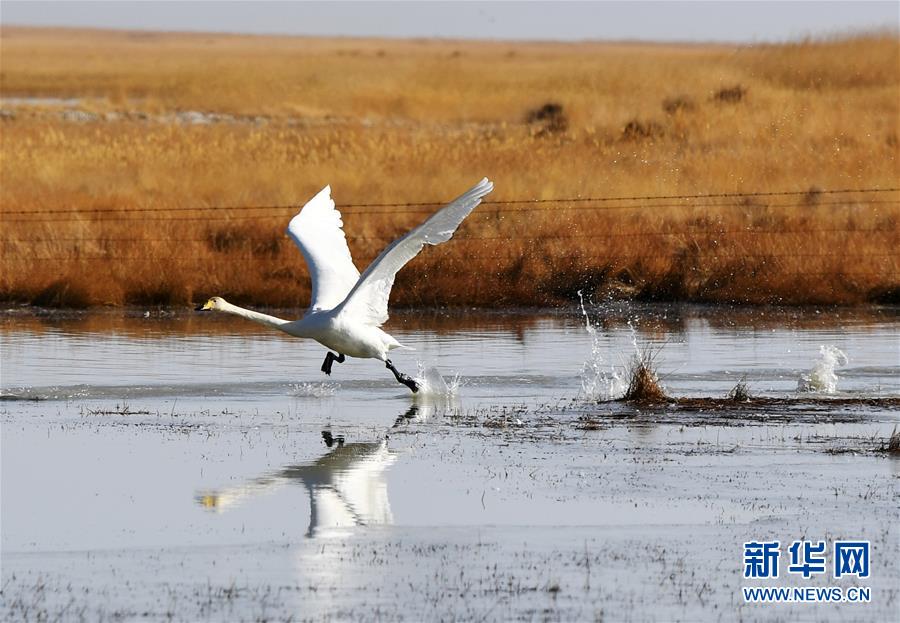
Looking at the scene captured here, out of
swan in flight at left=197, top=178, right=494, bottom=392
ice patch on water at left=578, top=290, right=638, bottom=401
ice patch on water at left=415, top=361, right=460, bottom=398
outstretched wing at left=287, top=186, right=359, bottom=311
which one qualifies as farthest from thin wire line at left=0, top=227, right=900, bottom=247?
→ ice patch on water at left=415, top=361, right=460, bottom=398

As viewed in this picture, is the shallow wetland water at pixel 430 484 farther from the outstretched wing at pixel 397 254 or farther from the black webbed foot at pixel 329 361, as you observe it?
the outstretched wing at pixel 397 254

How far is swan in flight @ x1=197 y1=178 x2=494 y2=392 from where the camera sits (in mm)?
13555

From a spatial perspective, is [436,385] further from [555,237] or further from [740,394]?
[555,237]

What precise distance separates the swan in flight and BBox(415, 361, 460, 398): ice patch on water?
0.47 feet

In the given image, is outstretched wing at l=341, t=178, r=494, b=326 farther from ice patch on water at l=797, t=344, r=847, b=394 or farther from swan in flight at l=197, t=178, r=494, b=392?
ice patch on water at l=797, t=344, r=847, b=394

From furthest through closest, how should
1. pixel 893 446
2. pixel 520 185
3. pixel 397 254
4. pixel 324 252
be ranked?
pixel 520 185
pixel 324 252
pixel 397 254
pixel 893 446

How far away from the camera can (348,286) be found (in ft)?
51.6

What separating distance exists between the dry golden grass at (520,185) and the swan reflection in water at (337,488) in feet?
38.8

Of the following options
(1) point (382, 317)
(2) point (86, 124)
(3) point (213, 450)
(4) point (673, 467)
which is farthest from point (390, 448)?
(2) point (86, 124)

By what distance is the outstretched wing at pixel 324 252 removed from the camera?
15.4 meters

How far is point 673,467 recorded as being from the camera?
1104 cm

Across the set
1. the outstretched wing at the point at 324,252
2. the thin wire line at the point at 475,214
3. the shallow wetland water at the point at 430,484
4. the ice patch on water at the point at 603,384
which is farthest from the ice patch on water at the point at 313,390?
the thin wire line at the point at 475,214

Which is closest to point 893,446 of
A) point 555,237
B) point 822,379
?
point 822,379

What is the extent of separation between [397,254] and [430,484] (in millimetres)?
3698
